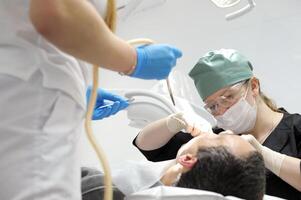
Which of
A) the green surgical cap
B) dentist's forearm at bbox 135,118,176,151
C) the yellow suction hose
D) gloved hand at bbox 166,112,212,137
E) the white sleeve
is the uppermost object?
the white sleeve

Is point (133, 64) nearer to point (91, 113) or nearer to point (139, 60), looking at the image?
point (139, 60)

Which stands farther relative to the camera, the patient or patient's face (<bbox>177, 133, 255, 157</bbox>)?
patient's face (<bbox>177, 133, 255, 157</bbox>)

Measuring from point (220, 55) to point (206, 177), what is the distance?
962mm

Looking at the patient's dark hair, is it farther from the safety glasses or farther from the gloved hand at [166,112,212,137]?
the safety glasses

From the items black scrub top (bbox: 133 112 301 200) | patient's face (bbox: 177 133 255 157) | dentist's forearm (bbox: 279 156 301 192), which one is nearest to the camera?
patient's face (bbox: 177 133 255 157)

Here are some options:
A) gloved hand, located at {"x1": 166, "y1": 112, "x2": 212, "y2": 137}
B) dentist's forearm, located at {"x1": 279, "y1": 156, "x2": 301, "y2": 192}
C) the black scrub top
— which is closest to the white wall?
the black scrub top

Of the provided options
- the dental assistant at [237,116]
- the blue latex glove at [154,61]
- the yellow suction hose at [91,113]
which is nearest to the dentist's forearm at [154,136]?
the dental assistant at [237,116]

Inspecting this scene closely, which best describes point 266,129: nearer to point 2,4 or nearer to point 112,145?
point 112,145

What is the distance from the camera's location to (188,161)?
1.30 meters

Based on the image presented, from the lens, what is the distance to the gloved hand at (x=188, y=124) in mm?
1705

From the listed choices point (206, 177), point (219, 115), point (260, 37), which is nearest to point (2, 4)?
point (206, 177)

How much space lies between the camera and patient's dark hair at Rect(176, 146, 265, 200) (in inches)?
49.2

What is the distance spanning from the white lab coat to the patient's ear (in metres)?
0.46

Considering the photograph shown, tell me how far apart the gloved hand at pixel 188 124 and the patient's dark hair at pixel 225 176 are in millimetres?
380
